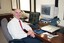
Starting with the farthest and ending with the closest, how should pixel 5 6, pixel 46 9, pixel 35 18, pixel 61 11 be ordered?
pixel 5 6, pixel 35 18, pixel 46 9, pixel 61 11

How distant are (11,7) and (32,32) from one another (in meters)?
4.29

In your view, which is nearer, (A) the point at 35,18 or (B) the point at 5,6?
(A) the point at 35,18

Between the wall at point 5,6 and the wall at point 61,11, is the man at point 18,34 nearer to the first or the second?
the wall at point 61,11

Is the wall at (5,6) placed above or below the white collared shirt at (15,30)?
above

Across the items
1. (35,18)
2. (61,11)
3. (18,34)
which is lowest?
(18,34)

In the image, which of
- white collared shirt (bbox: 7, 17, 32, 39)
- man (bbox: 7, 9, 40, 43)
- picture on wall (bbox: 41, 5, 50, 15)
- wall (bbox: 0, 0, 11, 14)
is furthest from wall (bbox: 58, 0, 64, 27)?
wall (bbox: 0, 0, 11, 14)

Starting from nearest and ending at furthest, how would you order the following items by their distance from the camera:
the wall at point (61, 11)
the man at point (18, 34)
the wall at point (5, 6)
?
the man at point (18, 34)
the wall at point (61, 11)
the wall at point (5, 6)

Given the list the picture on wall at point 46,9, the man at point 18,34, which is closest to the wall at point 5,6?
the picture on wall at point 46,9

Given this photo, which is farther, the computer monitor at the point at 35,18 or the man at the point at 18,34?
the computer monitor at the point at 35,18

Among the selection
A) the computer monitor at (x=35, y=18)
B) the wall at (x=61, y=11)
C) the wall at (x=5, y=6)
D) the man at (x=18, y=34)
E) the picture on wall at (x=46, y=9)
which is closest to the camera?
the man at (x=18, y=34)

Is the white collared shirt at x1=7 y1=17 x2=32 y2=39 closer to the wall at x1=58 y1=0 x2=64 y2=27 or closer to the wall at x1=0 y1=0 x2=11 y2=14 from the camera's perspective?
the wall at x1=58 y1=0 x2=64 y2=27

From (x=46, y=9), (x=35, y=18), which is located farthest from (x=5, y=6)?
(x=46, y=9)

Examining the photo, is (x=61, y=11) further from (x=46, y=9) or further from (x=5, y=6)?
(x=5, y=6)

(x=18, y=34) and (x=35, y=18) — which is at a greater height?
(x=35, y=18)
